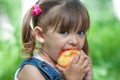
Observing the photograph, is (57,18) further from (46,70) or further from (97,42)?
(97,42)

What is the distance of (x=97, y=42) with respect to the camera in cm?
420

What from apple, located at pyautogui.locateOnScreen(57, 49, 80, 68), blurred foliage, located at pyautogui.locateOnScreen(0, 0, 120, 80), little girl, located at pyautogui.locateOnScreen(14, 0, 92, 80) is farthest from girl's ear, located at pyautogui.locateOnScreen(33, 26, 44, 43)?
blurred foliage, located at pyautogui.locateOnScreen(0, 0, 120, 80)

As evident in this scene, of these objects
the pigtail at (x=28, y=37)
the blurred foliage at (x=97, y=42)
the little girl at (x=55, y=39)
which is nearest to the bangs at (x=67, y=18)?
the little girl at (x=55, y=39)

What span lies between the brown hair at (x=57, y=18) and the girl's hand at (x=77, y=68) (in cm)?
14

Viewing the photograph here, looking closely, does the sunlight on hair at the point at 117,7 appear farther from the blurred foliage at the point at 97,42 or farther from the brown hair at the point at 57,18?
the brown hair at the point at 57,18

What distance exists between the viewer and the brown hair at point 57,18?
2.26 m

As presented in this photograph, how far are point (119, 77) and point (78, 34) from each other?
6.23 ft

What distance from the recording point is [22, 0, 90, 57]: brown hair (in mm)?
2256

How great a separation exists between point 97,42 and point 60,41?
1958 mm

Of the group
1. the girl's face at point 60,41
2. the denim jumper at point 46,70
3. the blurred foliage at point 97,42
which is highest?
the girl's face at point 60,41

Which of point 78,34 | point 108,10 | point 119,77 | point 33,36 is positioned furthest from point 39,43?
point 108,10

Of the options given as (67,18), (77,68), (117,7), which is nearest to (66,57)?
(77,68)

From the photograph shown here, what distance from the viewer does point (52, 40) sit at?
2281mm

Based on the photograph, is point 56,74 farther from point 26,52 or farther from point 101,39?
point 101,39
